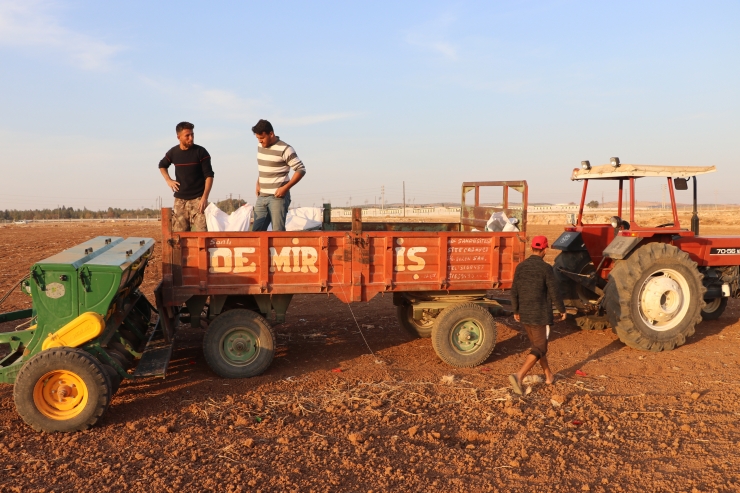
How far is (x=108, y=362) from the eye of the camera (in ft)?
17.6

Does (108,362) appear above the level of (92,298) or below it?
below

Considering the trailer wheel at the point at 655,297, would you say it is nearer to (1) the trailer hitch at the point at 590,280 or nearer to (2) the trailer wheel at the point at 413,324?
(1) the trailer hitch at the point at 590,280

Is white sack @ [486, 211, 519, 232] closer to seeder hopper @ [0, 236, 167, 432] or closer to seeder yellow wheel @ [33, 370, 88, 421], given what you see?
seeder hopper @ [0, 236, 167, 432]

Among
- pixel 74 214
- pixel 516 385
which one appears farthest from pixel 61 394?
pixel 74 214

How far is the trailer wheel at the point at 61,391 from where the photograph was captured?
492 centimetres

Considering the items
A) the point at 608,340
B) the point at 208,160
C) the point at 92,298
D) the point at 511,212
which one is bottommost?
the point at 608,340

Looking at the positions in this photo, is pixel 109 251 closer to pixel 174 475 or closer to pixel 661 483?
pixel 174 475

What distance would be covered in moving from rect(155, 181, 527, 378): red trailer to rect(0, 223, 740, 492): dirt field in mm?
393

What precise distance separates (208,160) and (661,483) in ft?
18.6

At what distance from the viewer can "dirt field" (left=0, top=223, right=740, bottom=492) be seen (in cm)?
410

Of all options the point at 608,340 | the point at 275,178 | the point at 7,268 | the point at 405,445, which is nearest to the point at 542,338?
the point at 405,445

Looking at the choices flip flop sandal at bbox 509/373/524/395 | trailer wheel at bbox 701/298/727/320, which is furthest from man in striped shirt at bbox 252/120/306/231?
trailer wheel at bbox 701/298/727/320

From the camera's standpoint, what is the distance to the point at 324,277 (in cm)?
671

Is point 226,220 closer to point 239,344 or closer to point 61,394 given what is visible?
point 239,344
